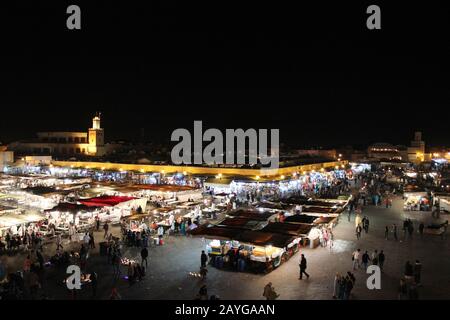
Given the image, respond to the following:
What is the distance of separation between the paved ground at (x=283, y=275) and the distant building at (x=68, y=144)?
46.7 meters

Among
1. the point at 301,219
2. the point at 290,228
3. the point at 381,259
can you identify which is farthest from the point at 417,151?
the point at 381,259

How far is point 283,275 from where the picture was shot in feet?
33.0

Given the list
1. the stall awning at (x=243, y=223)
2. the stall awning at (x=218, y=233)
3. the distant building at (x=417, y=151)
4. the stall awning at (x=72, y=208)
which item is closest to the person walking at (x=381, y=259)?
the stall awning at (x=243, y=223)

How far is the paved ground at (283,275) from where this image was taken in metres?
8.91

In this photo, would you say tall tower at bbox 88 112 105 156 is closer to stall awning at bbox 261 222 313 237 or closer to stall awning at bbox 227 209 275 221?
stall awning at bbox 227 209 275 221

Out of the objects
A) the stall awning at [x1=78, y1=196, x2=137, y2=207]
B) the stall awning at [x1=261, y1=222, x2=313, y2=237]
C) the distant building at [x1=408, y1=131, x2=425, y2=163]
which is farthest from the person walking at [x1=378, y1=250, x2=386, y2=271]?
the distant building at [x1=408, y1=131, x2=425, y2=163]

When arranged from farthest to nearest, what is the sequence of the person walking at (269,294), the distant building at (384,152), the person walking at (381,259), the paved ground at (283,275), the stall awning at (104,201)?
the distant building at (384,152), the stall awning at (104,201), the person walking at (381,259), the paved ground at (283,275), the person walking at (269,294)

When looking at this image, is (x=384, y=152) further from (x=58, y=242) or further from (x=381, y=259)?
(x=58, y=242)

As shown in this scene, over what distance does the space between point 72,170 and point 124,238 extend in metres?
21.9

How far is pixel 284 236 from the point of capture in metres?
11.2

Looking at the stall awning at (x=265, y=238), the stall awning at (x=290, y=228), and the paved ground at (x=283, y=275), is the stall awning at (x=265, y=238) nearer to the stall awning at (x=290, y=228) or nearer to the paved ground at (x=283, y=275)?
the stall awning at (x=290, y=228)
